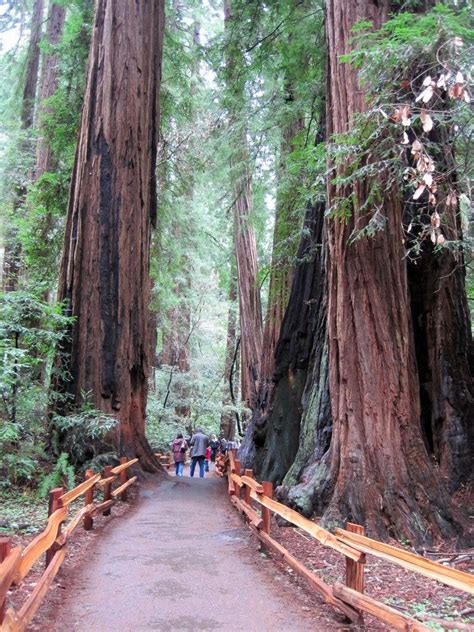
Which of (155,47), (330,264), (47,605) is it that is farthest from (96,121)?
(47,605)

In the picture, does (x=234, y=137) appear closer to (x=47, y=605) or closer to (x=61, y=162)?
(x=61, y=162)

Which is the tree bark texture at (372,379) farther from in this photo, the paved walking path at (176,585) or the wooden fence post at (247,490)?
the paved walking path at (176,585)

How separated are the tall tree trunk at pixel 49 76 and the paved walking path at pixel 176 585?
34.1ft

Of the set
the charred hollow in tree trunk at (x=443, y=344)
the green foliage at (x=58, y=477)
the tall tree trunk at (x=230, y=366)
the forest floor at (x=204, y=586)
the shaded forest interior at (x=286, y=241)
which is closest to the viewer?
the forest floor at (x=204, y=586)

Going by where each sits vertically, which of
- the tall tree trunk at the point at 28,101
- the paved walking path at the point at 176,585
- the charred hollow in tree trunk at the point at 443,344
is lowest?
the paved walking path at the point at 176,585

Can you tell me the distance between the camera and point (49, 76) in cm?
1600

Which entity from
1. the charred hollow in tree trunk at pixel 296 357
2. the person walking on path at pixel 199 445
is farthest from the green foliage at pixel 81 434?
the person walking on path at pixel 199 445

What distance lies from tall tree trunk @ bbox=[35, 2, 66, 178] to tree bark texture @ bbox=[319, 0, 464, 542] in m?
9.75

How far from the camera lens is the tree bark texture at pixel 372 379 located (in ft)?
21.1

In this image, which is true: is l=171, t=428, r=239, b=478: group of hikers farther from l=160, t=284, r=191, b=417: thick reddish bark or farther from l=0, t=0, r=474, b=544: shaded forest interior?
l=160, t=284, r=191, b=417: thick reddish bark

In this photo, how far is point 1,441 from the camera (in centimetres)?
789

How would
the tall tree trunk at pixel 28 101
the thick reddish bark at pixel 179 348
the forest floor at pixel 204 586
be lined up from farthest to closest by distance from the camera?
the thick reddish bark at pixel 179 348 < the tall tree trunk at pixel 28 101 < the forest floor at pixel 204 586

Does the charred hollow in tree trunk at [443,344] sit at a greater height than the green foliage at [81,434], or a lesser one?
greater

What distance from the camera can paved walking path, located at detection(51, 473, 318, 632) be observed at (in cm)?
416
